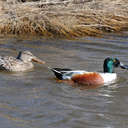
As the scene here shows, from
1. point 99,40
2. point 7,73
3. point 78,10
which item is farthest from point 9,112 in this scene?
point 78,10

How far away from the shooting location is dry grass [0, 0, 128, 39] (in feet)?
38.3

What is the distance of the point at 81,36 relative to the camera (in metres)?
11.6

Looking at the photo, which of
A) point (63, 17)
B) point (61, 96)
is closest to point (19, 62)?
point (61, 96)

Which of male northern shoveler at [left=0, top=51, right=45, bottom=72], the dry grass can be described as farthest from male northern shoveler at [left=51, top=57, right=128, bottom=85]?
the dry grass

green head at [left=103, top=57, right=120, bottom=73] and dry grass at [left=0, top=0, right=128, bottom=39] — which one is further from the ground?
dry grass at [left=0, top=0, right=128, bottom=39]

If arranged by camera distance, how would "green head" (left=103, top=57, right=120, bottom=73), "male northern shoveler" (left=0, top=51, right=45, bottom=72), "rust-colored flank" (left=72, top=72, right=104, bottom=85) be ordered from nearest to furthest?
1. "rust-colored flank" (left=72, top=72, right=104, bottom=85)
2. "green head" (left=103, top=57, right=120, bottom=73)
3. "male northern shoveler" (left=0, top=51, right=45, bottom=72)

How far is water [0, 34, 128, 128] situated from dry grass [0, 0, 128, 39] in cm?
116

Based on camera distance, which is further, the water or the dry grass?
the dry grass

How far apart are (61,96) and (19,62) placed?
2266mm

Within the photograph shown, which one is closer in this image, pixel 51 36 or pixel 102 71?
pixel 102 71

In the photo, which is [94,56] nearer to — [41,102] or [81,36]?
[81,36]

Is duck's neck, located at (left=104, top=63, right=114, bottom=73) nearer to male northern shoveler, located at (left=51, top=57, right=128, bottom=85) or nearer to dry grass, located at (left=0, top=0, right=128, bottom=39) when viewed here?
male northern shoveler, located at (left=51, top=57, right=128, bottom=85)

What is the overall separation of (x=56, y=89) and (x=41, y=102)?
826mm

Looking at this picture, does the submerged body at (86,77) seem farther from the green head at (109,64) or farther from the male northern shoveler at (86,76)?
the green head at (109,64)
